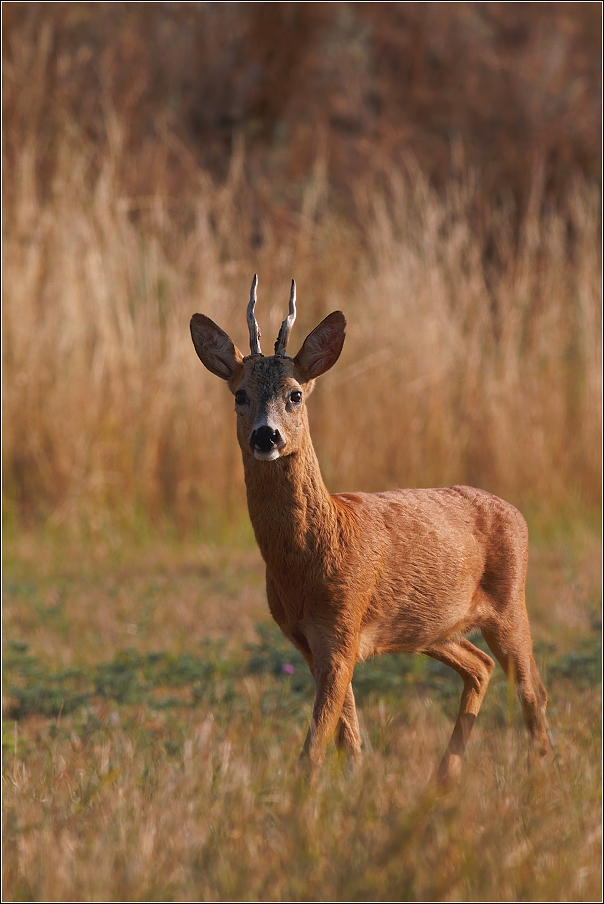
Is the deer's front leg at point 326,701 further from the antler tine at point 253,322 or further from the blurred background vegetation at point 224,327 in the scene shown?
the blurred background vegetation at point 224,327

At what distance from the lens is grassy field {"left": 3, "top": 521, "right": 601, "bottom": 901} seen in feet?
8.49

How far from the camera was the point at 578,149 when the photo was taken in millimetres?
15109

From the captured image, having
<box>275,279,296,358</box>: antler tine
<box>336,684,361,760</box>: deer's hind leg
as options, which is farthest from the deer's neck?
<box>336,684,361,760</box>: deer's hind leg

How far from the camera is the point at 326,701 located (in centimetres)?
320

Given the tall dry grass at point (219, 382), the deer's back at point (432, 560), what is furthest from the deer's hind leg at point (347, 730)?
the tall dry grass at point (219, 382)

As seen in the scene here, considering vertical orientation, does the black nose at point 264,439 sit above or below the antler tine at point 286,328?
below

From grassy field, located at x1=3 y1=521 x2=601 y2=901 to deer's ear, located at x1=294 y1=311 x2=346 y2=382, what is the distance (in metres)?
1.05

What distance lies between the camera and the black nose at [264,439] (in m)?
3.12

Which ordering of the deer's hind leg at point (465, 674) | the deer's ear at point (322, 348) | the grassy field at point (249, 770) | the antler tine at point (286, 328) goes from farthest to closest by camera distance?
the deer's hind leg at point (465, 674)
the deer's ear at point (322, 348)
the antler tine at point (286, 328)
the grassy field at point (249, 770)

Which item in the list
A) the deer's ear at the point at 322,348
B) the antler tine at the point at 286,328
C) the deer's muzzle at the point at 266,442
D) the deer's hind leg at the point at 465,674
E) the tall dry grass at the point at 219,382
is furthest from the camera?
the tall dry grass at the point at 219,382

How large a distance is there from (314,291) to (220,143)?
6.30 m

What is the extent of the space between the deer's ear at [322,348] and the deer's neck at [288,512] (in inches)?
9.1

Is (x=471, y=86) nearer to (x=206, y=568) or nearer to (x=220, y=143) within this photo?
(x=220, y=143)

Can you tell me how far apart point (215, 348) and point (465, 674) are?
4.27 ft
